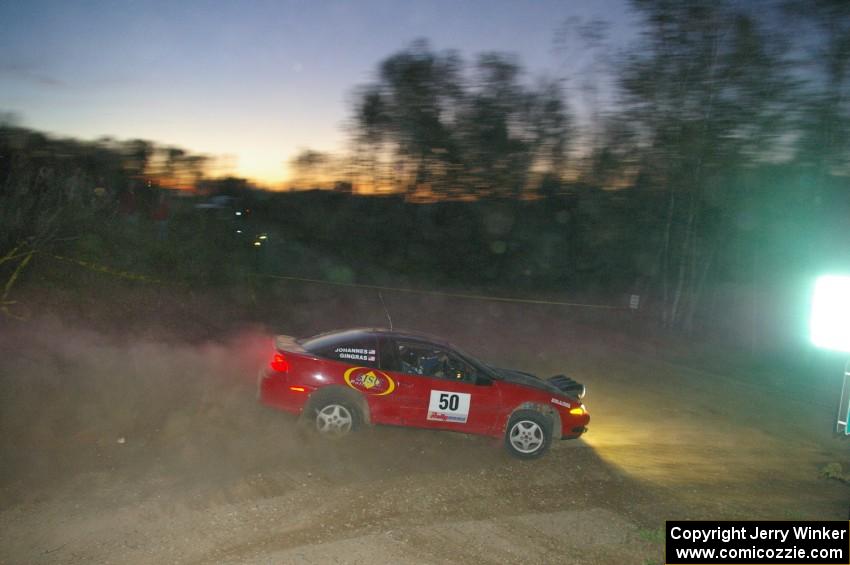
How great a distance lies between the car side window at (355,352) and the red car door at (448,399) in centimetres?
29

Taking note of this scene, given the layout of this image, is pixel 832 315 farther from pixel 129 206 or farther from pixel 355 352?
pixel 129 206

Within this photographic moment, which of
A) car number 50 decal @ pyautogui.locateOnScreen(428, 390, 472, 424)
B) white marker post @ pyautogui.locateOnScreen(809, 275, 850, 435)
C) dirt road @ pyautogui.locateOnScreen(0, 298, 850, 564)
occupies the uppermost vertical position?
white marker post @ pyautogui.locateOnScreen(809, 275, 850, 435)

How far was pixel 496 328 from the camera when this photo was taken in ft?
68.3

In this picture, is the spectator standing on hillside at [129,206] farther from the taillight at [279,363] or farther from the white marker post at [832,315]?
the white marker post at [832,315]

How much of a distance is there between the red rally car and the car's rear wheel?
0.01 metres

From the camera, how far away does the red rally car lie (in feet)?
26.1

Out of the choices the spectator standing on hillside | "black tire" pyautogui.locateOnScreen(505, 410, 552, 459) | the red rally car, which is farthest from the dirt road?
the spectator standing on hillside

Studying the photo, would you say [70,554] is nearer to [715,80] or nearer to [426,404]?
A: [426,404]

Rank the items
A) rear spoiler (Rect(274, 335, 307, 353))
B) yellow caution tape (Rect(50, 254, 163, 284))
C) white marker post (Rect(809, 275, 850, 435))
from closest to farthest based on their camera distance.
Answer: white marker post (Rect(809, 275, 850, 435)) → rear spoiler (Rect(274, 335, 307, 353)) → yellow caution tape (Rect(50, 254, 163, 284))

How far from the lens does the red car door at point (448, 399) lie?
8125 millimetres

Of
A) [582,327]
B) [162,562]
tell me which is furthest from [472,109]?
[162,562]

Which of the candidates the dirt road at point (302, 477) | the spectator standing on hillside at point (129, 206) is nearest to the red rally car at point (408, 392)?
the dirt road at point (302, 477)

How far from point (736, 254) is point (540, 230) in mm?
10370

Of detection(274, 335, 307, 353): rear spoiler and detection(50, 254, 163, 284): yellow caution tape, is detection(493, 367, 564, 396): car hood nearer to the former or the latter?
detection(274, 335, 307, 353): rear spoiler
